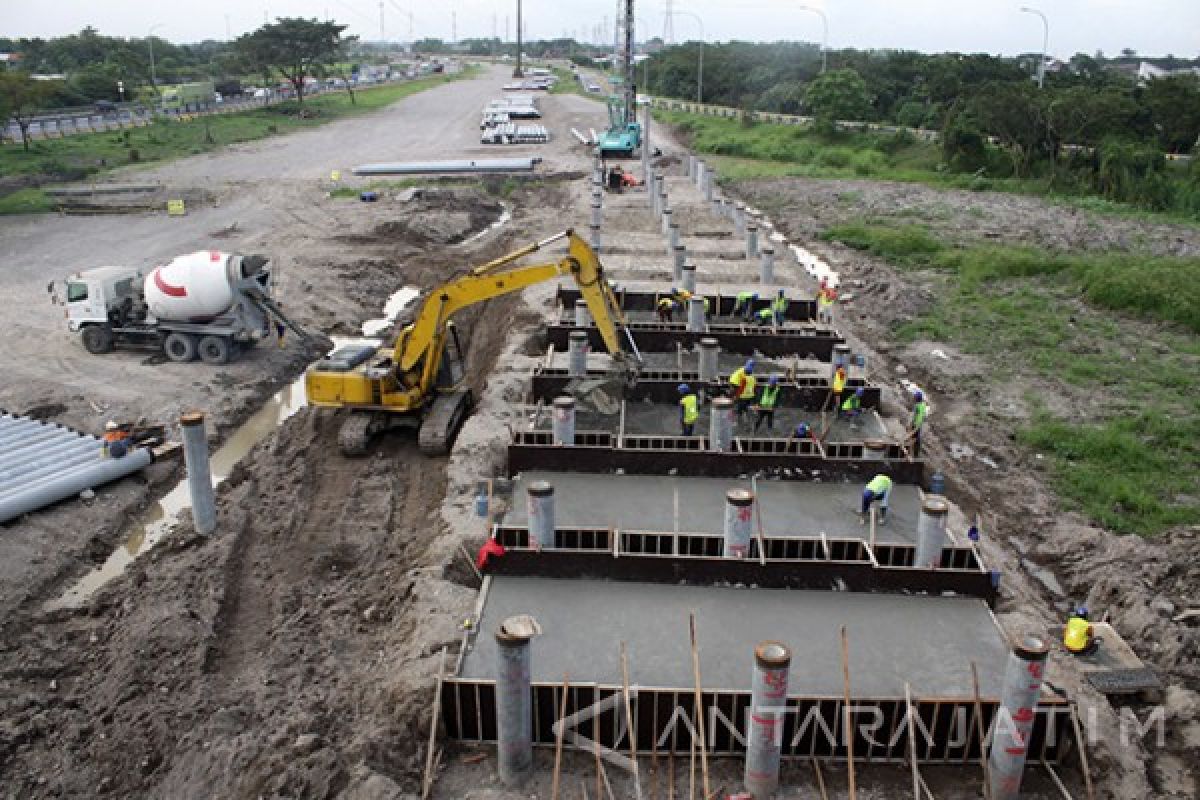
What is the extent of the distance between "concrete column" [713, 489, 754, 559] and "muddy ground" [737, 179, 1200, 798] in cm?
363

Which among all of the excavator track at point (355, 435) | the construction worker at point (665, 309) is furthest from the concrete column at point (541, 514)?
the construction worker at point (665, 309)

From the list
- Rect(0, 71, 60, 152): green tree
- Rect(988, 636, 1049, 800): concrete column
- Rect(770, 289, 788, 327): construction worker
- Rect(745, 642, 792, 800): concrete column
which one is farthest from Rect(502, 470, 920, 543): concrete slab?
Rect(0, 71, 60, 152): green tree

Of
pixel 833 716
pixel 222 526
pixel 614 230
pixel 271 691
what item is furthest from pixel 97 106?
pixel 833 716

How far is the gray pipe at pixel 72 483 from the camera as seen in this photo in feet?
49.5

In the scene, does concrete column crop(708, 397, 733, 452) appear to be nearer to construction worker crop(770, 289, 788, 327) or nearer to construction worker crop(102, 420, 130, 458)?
construction worker crop(770, 289, 788, 327)

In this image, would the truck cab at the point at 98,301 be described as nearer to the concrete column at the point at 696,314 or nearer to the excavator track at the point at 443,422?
the excavator track at the point at 443,422

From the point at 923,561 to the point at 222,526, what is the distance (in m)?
10.8

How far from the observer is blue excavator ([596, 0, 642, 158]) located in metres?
53.9

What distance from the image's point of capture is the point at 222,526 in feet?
50.3

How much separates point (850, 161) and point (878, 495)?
156 ft

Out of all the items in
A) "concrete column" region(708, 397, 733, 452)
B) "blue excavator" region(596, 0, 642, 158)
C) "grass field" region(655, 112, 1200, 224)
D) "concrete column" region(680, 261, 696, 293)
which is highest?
"blue excavator" region(596, 0, 642, 158)

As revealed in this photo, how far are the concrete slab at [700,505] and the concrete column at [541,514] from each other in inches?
65.0

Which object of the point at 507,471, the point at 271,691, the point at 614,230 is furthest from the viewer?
the point at 614,230

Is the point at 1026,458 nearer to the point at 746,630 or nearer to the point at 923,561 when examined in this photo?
the point at 923,561
